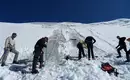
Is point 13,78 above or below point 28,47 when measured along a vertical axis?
below

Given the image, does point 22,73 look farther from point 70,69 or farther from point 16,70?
point 70,69

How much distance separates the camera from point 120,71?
402 inches

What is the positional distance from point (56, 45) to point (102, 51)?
383 centimetres

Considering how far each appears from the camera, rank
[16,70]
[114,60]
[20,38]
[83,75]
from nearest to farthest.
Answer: [83,75]
[16,70]
[114,60]
[20,38]

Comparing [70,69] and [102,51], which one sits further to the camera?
[102,51]

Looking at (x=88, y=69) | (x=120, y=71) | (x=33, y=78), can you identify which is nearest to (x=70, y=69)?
(x=88, y=69)

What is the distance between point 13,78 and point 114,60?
21.1 ft

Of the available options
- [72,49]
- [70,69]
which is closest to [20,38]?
[72,49]

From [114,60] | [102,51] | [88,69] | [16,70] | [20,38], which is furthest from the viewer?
[20,38]

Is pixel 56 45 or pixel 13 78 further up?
pixel 56 45

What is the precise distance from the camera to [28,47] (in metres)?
17.8

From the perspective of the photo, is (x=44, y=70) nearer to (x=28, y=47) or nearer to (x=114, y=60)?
(x=114, y=60)

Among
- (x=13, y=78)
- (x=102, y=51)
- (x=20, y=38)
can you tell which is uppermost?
(x=20, y=38)

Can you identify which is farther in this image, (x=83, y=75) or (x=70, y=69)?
(x=70, y=69)
